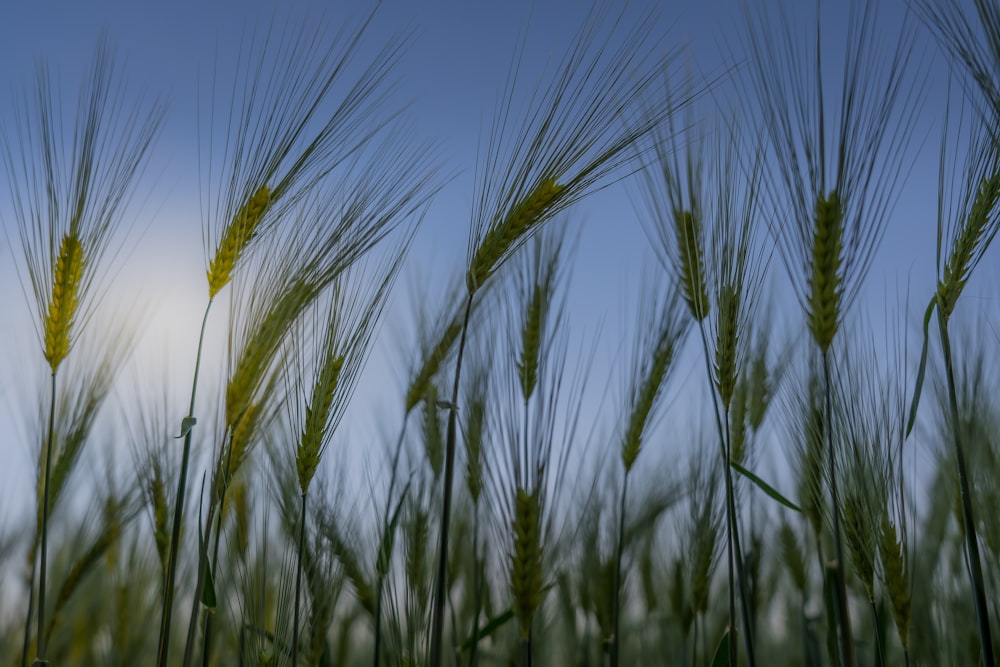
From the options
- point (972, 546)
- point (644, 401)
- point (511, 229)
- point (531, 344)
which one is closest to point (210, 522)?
point (511, 229)

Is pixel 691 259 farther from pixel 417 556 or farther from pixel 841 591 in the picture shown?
pixel 417 556

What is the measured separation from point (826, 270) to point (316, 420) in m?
0.94

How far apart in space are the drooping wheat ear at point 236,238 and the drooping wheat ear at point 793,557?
208 cm

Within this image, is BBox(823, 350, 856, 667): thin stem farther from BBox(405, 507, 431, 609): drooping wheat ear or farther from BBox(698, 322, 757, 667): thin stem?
BBox(405, 507, 431, 609): drooping wheat ear

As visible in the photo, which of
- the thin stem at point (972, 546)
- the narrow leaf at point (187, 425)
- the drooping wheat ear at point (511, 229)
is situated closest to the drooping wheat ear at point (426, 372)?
the drooping wheat ear at point (511, 229)

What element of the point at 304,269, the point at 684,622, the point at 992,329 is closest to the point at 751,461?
the point at 684,622

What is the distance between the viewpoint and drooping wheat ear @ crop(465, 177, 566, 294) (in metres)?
1.63

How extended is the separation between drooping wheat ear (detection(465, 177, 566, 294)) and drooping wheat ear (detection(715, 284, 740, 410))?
372 mm

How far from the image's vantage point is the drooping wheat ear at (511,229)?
1634mm

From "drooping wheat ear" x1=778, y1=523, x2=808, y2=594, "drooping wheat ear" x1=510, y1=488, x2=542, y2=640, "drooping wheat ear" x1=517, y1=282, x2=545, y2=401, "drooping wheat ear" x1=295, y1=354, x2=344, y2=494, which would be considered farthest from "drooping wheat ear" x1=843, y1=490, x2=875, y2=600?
"drooping wheat ear" x1=778, y1=523, x2=808, y2=594

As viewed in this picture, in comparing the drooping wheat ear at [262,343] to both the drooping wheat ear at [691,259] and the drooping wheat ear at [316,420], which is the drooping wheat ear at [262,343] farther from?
the drooping wheat ear at [691,259]

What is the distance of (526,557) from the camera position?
4.78 ft

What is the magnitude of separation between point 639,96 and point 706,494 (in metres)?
1.04

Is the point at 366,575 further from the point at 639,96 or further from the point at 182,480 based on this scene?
the point at 639,96
